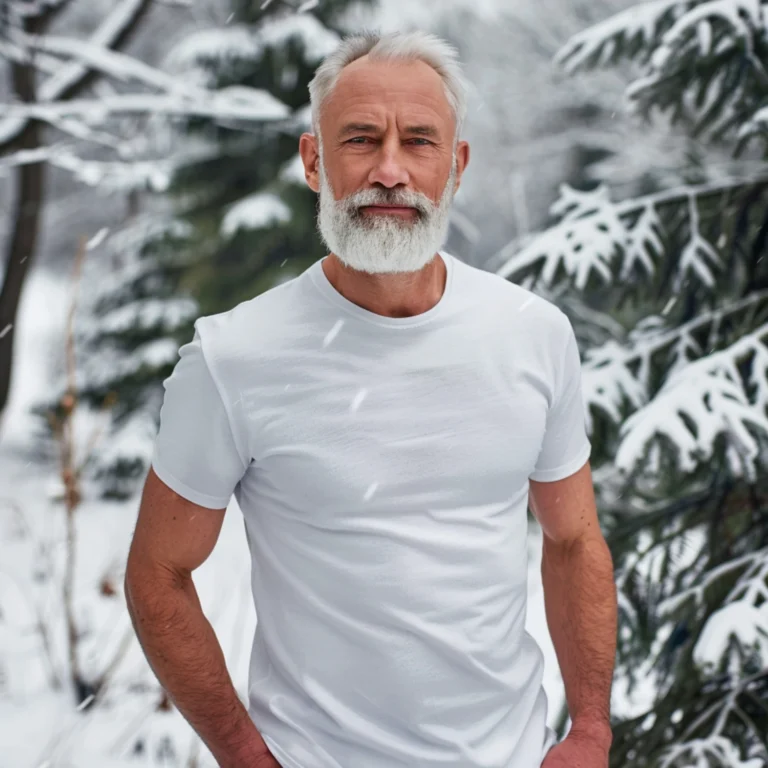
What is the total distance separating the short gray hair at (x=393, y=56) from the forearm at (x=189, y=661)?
0.80 metres

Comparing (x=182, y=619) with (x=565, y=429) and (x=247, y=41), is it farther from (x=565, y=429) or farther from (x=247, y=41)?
(x=247, y=41)

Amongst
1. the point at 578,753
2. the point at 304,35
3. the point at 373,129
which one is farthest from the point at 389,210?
the point at 304,35

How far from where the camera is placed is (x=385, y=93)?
1461mm

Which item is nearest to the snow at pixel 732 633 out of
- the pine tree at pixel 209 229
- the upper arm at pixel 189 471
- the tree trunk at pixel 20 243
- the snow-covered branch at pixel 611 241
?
the snow-covered branch at pixel 611 241

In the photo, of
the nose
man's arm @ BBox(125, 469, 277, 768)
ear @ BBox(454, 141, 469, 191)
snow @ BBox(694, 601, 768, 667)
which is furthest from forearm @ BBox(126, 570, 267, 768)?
snow @ BBox(694, 601, 768, 667)

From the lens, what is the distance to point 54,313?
1300 cm

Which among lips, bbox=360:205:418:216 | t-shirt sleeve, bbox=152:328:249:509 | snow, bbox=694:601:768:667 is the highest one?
lips, bbox=360:205:418:216

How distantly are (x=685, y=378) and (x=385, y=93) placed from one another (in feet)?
4.76

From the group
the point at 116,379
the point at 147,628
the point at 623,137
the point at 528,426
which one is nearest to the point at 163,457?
the point at 147,628

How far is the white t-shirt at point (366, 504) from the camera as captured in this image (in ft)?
4.66

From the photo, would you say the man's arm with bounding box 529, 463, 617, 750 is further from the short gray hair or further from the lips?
the short gray hair

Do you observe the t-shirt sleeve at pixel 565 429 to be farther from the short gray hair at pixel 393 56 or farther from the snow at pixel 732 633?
the snow at pixel 732 633

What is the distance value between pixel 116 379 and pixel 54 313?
5362 millimetres

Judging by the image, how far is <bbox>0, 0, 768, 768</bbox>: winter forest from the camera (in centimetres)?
273
